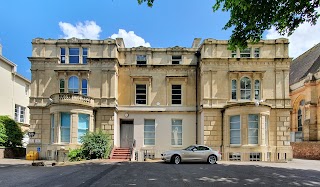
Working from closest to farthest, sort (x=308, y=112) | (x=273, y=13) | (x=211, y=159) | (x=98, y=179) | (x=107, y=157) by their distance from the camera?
1. (x=273, y=13)
2. (x=98, y=179)
3. (x=211, y=159)
4. (x=107, y=157)
5. (x=308, y=112)

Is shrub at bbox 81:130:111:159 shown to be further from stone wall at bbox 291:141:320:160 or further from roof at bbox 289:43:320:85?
roof at bbox 289:43:320:85

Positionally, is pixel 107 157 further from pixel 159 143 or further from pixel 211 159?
pixel 211 159

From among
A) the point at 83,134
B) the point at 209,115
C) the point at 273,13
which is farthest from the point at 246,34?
the point at 83,134

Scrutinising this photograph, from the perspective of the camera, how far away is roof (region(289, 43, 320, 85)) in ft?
118

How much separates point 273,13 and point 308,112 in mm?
24091

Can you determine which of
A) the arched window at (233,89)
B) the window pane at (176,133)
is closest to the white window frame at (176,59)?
the arched window at (233,89)

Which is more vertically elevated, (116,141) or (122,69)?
(122,69)

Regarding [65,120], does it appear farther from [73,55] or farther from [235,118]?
[235,118]

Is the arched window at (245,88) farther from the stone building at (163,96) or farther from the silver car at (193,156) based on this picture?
the silver car at (193,156)

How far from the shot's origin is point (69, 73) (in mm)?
25438

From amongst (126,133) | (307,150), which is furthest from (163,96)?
(307,150)

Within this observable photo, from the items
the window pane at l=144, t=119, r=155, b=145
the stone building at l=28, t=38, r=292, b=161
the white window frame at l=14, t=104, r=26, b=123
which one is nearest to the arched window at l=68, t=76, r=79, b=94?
the stone building at l=28, t=38, r=292, b=161

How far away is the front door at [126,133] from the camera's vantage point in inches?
1057

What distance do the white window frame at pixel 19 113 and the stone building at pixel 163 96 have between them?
12947 millimetres
